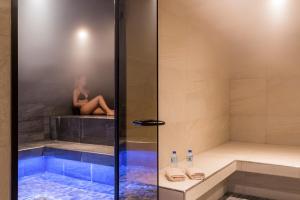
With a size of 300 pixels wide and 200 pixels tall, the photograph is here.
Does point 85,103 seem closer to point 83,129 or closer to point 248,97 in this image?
point 83,129

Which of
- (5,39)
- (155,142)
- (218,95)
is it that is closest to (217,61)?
(218,95)

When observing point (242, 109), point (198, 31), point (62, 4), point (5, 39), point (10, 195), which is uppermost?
point (62, 4)

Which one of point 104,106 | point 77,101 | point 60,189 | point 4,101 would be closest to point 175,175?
point 4,101

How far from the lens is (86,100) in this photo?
470 cm

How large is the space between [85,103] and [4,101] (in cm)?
337

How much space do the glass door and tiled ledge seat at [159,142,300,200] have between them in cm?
20

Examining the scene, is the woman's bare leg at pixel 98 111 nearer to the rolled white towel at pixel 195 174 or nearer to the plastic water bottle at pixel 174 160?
the plastic water bottle at pixel 174 160

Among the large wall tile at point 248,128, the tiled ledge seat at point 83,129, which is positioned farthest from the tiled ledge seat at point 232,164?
the tiled ledge seat at point 83,129

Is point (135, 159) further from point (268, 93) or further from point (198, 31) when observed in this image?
point (268, 93)

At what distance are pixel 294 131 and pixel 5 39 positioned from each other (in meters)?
3.38

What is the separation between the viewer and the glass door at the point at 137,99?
1.85 m

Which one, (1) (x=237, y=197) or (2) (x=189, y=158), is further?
(1) (x=237, y=197)

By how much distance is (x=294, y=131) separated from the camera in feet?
11.4

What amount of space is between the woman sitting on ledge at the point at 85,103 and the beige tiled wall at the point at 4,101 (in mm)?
3080
